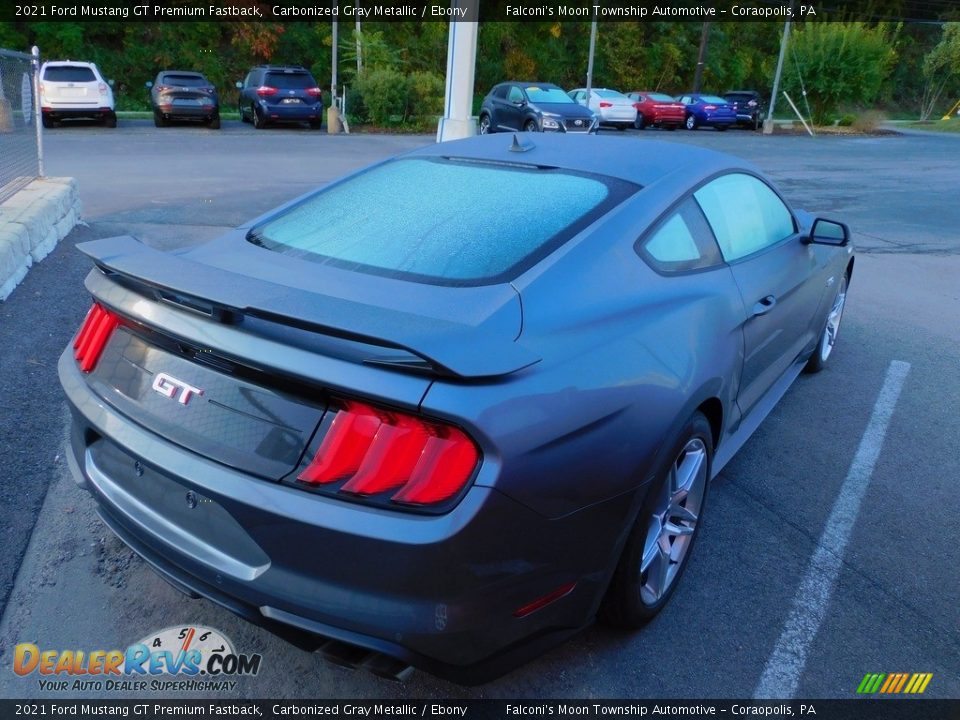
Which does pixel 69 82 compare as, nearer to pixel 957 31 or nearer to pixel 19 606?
pixel 19 606

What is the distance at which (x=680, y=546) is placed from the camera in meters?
2.99

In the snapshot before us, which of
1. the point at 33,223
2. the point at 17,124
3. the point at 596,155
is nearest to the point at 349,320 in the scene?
the point at 596,155

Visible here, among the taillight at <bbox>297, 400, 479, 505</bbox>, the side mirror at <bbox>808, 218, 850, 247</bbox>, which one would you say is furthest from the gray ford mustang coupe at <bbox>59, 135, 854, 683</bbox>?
the side mirror at <bbox>808, 218, 850, 247</bbox>

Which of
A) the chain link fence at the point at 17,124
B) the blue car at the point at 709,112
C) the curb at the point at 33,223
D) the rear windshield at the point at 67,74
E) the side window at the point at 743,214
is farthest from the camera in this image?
the blue car at the point at 709,112

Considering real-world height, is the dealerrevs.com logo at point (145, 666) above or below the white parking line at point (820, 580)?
below

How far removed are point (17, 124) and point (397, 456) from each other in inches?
286

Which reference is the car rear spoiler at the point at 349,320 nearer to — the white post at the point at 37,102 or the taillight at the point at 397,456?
the taillight at the point at 397,456

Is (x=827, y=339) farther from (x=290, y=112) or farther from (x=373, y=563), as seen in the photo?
(x=290, y=112)

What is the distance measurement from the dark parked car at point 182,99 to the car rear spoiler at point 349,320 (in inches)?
871

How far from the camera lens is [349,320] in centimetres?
205

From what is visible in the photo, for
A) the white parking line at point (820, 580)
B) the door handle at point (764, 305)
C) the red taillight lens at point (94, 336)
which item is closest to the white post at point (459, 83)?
the white parking line at point (820, 580)

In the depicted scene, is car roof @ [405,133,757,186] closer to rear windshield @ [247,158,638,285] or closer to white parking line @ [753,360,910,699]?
rear windshield @ [247,158,638,285]

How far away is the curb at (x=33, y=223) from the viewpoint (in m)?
5.82

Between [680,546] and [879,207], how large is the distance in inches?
472
